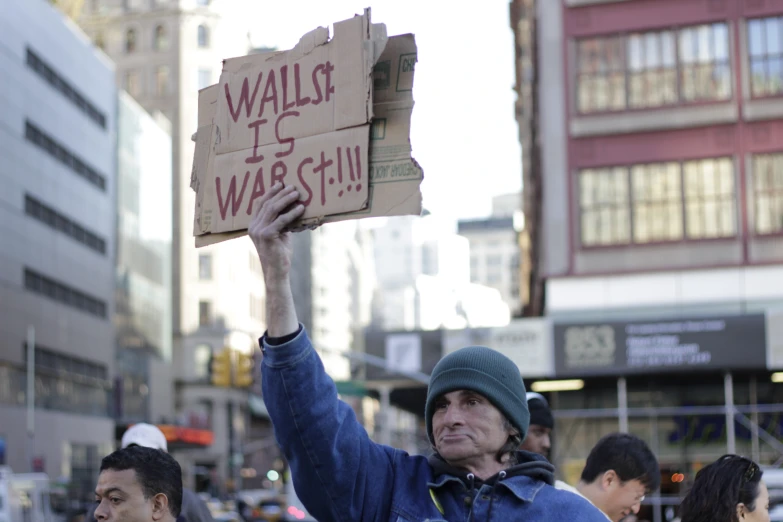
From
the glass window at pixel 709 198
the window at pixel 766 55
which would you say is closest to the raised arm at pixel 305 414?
the glass window at pixel 709 198

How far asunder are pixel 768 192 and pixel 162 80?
271 ft

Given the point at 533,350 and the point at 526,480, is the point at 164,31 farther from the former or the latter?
the point at 526,480

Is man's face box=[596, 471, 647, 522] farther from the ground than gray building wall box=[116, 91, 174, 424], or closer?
closer

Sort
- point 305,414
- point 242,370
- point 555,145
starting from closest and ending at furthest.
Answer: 1. point 305,414
2. point 242,370
3. point 555,145

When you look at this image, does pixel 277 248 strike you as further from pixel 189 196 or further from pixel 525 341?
pixel 189 196

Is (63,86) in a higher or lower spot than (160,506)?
higher

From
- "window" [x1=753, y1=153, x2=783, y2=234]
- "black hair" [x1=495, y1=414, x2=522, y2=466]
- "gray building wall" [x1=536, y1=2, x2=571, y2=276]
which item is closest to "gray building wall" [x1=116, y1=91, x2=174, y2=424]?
"gray building wall" [x1=536, y1=2, x2=571, y2=276]

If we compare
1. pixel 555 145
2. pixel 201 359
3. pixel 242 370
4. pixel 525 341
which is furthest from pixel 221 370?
pixel 201 359

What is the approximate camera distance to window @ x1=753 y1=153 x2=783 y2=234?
104 ft

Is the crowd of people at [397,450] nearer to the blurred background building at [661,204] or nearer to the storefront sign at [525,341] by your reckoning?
the storefront sign at [525,341]

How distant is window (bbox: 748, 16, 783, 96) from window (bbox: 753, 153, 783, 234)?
169 centimetres

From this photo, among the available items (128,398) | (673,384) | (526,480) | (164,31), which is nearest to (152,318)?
(128,398)

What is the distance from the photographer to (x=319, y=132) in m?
3.89

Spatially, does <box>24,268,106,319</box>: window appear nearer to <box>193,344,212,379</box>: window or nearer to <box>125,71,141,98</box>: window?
<box>193,344,212,379</box>: window
